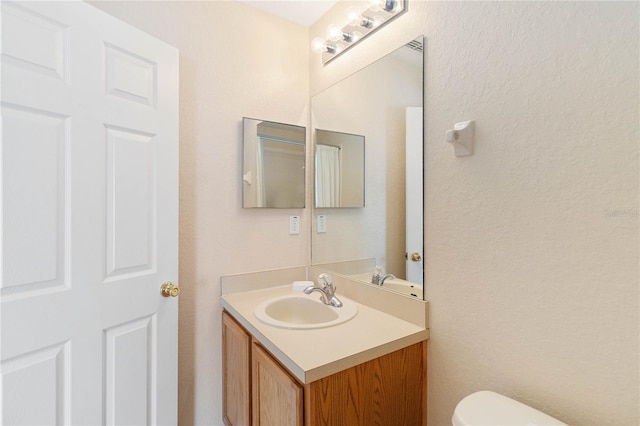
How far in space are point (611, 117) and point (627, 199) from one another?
0.20 m

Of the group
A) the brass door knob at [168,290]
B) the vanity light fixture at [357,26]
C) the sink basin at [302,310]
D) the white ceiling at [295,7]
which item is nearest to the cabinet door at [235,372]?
the sink basin at [302,310]

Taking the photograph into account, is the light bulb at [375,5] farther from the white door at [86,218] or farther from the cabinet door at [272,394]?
the cabinet door at [272,394]

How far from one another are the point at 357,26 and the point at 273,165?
32.0 inches

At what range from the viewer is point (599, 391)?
2.40ft

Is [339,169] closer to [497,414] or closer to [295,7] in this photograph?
[295,7]

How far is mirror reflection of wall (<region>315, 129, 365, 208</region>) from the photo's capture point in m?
1.53

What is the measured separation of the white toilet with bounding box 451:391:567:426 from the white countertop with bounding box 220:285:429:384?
0.90 feet

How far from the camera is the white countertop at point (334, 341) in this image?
0.88 meters

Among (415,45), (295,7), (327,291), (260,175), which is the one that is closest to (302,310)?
(327,291)

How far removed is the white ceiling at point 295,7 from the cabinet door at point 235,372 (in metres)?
1.68

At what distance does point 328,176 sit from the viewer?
1.71m

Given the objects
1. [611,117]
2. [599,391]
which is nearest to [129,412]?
[599,391]

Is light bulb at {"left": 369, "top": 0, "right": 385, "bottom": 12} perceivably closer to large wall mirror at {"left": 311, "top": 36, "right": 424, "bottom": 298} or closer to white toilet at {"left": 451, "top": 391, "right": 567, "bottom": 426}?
large wall mirror at {"left": 311, "top": 36, "right": 424, "bottom": 298}

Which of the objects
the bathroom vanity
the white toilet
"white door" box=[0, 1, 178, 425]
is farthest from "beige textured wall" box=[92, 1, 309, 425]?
the white toilet
